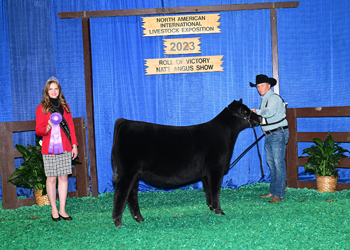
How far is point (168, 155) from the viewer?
139 inches

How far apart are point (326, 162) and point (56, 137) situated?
4.33 metres

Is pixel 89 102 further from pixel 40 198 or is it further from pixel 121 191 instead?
pixel 121 191

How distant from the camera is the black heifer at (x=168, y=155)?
3414 millimetres

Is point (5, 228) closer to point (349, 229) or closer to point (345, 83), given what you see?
point (349, 229)

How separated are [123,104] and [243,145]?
2412 millimetres

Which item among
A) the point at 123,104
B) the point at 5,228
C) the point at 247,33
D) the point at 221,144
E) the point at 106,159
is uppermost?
the point at 247,33

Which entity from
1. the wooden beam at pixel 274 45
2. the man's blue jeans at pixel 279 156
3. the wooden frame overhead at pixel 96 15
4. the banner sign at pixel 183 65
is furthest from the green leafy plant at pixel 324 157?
the banner sign at pixel 183 65

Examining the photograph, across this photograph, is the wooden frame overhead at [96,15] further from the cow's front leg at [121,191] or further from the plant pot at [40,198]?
the cow's front leg at [121,191]

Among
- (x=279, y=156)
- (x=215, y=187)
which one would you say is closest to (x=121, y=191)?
(x=215, y=187)

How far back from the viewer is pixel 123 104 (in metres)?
5.38

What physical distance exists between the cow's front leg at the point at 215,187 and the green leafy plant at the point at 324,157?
2.15 m

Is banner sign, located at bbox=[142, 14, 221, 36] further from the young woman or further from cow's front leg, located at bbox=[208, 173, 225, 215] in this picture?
cow's front leg, located at bbox=[208, 173, 225, 215]

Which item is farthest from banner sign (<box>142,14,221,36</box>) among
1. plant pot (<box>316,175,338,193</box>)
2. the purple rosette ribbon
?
plant pot (<box>316,175,338,193</box>)

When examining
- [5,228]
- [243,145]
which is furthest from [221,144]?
[5,228]
